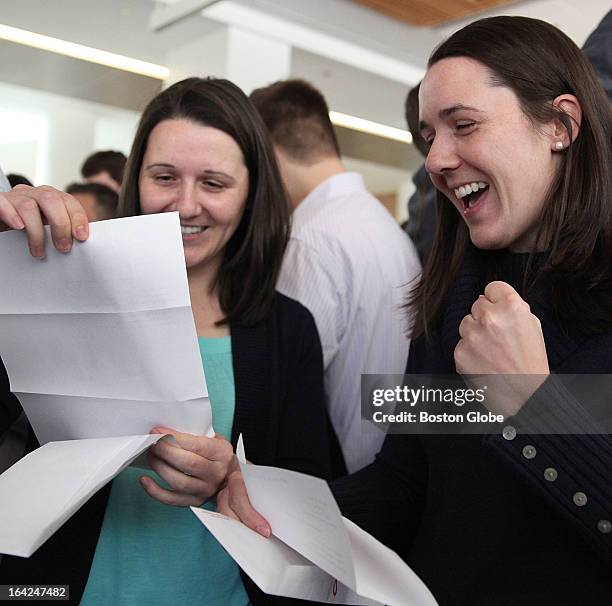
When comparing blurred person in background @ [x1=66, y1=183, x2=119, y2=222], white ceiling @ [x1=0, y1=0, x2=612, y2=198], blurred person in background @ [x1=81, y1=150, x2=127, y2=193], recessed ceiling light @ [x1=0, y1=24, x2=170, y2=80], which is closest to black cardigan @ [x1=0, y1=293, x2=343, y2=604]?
white ceiling @ [x1=0, y1=0, x2=612, y2=198]

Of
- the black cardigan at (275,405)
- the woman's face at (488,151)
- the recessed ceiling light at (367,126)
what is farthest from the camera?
the recessed ceiling light at (367,126)

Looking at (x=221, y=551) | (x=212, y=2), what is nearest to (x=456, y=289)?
(x=221, y=551)

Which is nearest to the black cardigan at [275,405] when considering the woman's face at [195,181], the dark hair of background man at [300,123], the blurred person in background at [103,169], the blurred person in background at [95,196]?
the woman's face at [195,181]

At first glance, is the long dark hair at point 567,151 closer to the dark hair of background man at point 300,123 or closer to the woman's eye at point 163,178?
the woman's eye at point 163,178

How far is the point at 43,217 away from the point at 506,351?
0.46 m

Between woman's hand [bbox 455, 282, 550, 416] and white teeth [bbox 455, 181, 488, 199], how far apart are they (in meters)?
0.18

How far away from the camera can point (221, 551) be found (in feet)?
3.27

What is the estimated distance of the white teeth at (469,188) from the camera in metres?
0.87

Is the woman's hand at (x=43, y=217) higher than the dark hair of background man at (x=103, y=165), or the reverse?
the woman's hand at (x=43, y=217)

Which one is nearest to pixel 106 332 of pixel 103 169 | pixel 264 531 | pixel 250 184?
pixel 264 531

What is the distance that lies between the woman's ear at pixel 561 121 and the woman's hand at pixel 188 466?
0.49 m

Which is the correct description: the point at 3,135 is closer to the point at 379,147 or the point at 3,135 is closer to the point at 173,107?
the point at 173,107

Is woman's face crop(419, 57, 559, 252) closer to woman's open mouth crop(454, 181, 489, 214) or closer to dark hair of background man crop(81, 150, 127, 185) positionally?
woman's open mouth crop(454, 181, 489, 214)

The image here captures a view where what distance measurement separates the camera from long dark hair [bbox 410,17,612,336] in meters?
0.79
